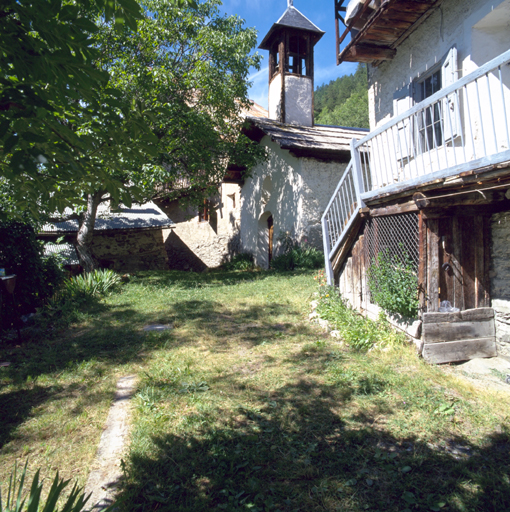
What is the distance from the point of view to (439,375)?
424 cm

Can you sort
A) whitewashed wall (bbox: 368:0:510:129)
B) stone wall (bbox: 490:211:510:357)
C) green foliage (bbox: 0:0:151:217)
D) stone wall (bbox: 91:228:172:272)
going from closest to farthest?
green foliage (bbox: 0:0:151:217)
stone wall (bbox: 490:211:510:357)
whitewashed wall (bbox: 368:0:510:129)
stone wall (bbox: 91:228:172:272)

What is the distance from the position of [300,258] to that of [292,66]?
7.89 meters

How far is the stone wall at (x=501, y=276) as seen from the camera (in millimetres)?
4559

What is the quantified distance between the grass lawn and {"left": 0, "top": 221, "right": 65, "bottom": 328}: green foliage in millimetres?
1916

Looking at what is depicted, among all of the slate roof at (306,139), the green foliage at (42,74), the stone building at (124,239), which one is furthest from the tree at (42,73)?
the stone building at (124,239)

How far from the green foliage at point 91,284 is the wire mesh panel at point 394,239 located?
20.8 feet

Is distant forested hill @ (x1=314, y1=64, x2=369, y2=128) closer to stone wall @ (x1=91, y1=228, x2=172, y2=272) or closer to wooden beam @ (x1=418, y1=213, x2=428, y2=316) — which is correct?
stone wall @ (x1=91, y1=228, x2=172, y2=272)

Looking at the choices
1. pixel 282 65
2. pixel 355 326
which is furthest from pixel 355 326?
pixel 282 65

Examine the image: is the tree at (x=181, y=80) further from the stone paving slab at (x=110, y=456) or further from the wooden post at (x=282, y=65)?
the stone paving slab at (x=110, y=456)

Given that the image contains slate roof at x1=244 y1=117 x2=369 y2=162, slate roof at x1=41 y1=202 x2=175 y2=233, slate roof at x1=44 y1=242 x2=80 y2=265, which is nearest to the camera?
slate roof at x1=244 y1=117 x2=369 y2=162

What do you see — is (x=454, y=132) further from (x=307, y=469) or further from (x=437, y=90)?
(x=307, y=469)

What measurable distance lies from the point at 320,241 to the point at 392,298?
6868 millimetres

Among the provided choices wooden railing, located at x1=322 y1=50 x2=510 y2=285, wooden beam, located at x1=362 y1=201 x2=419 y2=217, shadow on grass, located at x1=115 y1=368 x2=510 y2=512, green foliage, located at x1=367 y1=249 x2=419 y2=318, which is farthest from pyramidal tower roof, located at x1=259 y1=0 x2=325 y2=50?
shadow on grass, located at x1=115 y1=368 x2=510 y2=512

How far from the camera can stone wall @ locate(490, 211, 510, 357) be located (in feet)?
15.0
